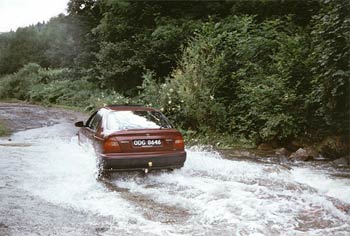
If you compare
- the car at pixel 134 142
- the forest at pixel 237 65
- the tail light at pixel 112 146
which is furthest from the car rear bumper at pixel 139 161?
the forest at pixel 237 65

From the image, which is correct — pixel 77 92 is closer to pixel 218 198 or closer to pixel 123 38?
pixel 123 38

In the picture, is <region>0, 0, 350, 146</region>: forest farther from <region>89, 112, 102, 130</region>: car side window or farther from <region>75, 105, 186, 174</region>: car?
<region>89, 112, 102, 130</region>: car side window

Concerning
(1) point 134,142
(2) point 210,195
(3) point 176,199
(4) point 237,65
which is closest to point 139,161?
(1) point 134,142

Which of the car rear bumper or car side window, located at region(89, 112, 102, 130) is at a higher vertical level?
car side window, located at region(89, 112, 102, 130)

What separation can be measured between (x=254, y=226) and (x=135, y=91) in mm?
17805

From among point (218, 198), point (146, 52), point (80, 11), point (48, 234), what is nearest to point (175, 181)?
point (218, 198)

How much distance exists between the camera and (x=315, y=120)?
1213 cm

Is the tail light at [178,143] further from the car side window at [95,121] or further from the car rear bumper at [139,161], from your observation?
the car side window at [95,121]

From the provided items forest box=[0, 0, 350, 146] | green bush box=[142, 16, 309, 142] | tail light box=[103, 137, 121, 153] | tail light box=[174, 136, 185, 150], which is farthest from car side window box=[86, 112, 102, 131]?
green bush box=[142, 16, 309, 142]

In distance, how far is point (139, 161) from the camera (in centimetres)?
850

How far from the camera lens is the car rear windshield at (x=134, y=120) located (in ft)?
29.2

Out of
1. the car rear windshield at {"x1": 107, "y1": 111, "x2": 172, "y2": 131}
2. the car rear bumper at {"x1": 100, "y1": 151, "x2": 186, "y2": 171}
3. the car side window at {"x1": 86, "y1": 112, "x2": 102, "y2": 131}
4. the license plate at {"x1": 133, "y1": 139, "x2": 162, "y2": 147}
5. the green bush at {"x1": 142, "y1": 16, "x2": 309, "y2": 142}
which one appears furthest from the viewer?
the green bush at {"x1": 142, "y1": 16, "x2": 309, "y2": 142}

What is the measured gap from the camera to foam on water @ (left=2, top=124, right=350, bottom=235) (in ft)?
20.4

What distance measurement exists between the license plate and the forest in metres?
4.59
